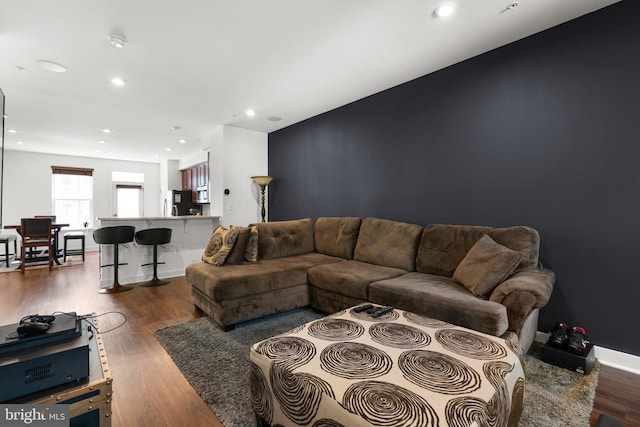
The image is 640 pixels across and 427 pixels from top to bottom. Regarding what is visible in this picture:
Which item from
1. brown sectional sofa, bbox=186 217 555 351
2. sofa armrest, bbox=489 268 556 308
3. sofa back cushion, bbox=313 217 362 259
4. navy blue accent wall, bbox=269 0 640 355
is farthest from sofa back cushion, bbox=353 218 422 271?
sofa armrest, bbox=489 268 556 308

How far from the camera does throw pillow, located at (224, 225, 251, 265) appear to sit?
3207mm

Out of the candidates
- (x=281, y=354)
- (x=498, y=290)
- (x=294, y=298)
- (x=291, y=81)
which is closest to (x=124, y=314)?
(x=294, y=298)

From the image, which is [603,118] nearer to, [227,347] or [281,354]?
[281,354]

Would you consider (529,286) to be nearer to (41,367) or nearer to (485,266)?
(485,266)

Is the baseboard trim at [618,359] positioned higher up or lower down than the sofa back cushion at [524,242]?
lower down

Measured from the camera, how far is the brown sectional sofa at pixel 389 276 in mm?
1994

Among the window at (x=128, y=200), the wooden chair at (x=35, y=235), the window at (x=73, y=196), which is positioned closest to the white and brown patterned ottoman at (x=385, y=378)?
the wooden chair at (x=35, y=235)

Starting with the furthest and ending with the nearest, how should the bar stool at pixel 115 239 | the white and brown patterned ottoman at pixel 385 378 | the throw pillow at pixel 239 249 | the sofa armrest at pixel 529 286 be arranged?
the bar stool at pixel 115 239 < the throw pillow at pixel 239 249 < the sofa armrest at pixel 529 286 < the white and brown patterned ottoman at pixel 385 378

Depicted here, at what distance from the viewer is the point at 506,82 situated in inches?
105

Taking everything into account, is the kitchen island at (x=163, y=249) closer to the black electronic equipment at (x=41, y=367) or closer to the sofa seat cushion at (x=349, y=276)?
the sofa seat cushion at (x=349, y=276)

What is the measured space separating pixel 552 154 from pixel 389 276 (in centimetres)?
177

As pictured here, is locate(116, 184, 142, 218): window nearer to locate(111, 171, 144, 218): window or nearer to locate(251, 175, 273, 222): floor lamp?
locate(111, 171, 144, 218): window

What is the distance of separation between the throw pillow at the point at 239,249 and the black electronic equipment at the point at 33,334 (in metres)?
1.88

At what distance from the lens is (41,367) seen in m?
1.07
